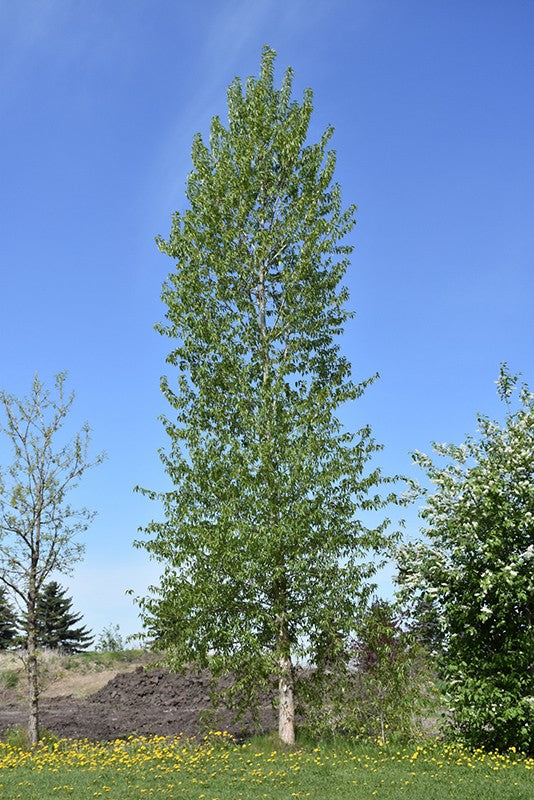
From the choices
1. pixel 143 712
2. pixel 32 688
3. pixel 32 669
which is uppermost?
pixel 32 669

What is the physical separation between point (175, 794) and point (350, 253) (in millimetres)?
11334

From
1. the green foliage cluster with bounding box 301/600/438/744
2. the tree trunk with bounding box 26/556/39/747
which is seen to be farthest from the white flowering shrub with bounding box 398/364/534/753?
the tree trunk with bounding box 26/556/39/747

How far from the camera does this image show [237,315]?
15438 millimetres

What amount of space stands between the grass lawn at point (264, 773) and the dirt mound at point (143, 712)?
1.68 meters

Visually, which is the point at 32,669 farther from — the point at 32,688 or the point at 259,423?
the point at 259,423

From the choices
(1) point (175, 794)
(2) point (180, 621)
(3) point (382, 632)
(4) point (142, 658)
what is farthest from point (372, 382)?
(4) point (142, 658)

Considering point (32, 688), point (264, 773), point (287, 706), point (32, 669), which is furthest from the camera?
point (32, 669)

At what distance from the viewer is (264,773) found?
35.7 feet

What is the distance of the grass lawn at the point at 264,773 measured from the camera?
31.4ft

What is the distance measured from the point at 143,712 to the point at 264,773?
10.6 m

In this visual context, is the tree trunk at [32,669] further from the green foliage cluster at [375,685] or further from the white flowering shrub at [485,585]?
the white flowering shrub at [485,585]

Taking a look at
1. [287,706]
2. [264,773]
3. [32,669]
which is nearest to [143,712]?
[32,669]

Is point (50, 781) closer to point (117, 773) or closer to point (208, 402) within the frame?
point (117, 773)

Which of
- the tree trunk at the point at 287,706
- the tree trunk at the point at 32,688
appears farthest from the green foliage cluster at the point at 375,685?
the tree trunk at the point at 32,688
